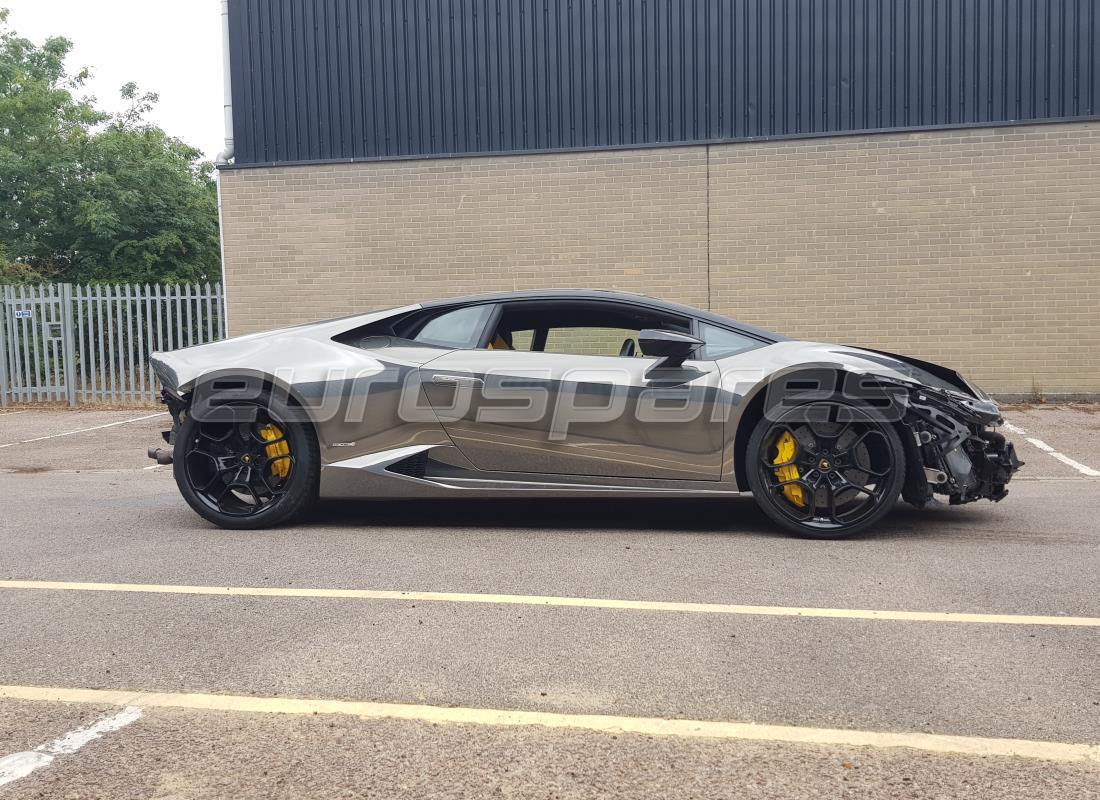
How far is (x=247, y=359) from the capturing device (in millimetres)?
5625

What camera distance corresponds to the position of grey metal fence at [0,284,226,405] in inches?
573

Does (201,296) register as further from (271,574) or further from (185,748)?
(185,748)

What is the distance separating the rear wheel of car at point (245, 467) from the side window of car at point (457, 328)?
2.89ft

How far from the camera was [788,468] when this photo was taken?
17.0ft

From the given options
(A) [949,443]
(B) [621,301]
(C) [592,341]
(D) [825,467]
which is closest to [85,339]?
(C) [592,341]

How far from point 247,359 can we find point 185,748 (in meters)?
3.28

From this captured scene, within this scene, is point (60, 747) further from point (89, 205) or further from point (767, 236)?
point (89, 205)

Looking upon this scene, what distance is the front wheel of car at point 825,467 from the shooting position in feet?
16.7

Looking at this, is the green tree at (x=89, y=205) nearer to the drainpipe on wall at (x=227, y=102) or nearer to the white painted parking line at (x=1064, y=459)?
the drainpipe on wall at (x=227, y=102)

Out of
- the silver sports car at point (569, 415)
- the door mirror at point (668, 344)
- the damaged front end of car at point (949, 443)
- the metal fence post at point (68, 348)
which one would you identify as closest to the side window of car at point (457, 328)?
the silver sports car at point (569, 415)

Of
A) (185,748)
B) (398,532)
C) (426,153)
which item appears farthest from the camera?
(426,153)

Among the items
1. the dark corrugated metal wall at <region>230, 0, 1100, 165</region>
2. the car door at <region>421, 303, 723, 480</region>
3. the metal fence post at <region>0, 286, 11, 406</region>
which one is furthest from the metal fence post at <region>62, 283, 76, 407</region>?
the car door at <region>421, 303, 723, 480</region>

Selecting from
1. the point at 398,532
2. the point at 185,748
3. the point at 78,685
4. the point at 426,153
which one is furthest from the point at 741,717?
the point at 426,153

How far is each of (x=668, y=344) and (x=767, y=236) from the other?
8.69m
